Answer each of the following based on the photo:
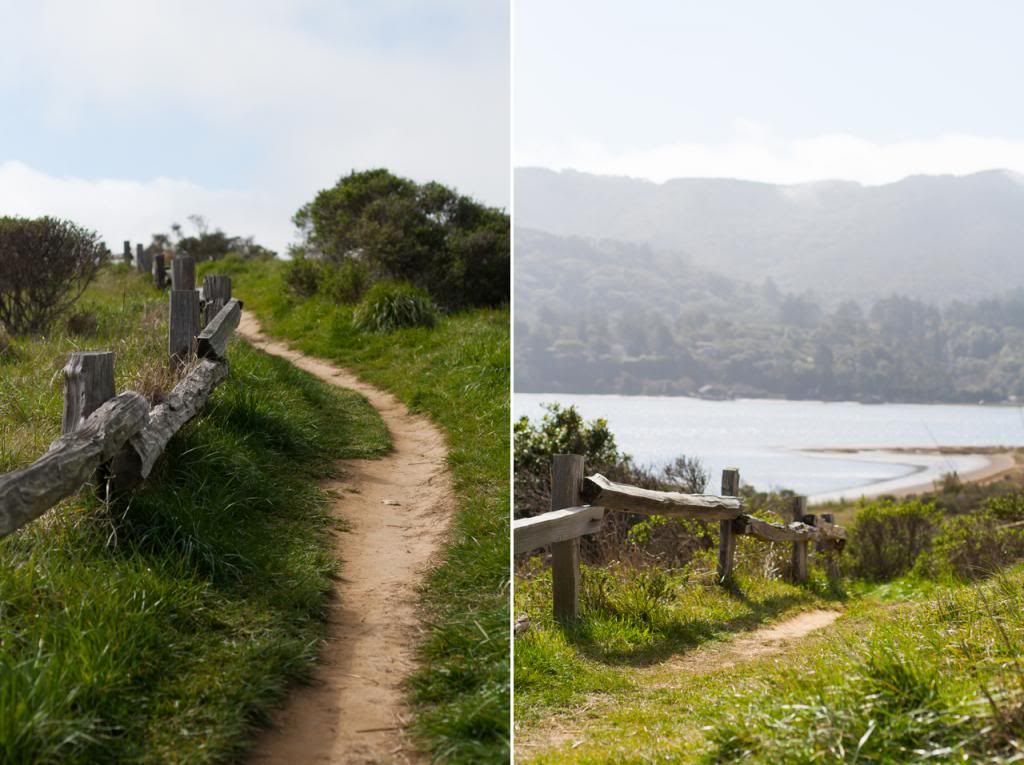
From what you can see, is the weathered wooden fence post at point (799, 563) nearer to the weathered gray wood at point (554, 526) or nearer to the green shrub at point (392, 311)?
the weathered gray wood at point (554, 526)

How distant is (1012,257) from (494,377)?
131ft

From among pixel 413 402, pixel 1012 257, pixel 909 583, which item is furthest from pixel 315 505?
pixel 1012 257

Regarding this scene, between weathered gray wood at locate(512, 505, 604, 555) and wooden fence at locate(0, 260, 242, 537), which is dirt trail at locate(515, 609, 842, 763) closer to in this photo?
weathered gray wood at locate(512, 505, 604, 555)

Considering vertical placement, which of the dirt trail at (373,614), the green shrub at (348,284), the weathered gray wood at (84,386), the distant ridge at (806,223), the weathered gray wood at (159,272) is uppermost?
the distant ridge at (806,223)

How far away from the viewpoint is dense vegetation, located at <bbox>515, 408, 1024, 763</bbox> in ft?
9.21

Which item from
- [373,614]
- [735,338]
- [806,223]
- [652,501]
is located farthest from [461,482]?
[806,223]

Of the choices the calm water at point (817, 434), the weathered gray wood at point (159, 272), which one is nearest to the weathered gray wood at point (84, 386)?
the weathered gray wood at point (159, 272)

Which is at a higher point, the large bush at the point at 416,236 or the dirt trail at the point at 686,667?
the large bush at the point at 416,236

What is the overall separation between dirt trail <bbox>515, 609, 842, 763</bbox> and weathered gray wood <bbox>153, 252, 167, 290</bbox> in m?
14.2

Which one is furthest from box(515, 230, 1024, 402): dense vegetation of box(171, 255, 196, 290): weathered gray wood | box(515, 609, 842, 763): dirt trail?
box(515, 609, 842, 763): dirt trail

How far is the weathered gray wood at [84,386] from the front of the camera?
14.0ft

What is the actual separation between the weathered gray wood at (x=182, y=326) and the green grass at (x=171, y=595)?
329 millimetres

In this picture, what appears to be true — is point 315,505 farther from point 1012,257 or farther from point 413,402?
point 1012,257

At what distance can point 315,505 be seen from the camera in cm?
577
